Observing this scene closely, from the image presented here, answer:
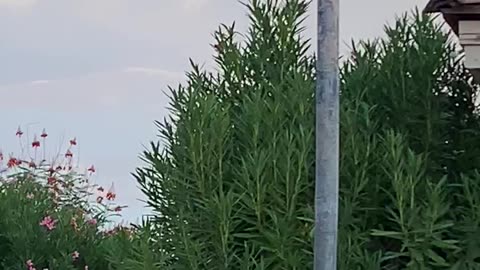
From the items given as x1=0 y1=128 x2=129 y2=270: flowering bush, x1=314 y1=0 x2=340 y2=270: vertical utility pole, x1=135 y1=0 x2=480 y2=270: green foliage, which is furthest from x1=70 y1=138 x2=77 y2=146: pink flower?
x1=314 y1=0 x2=340 y2=270: vertical utility pole

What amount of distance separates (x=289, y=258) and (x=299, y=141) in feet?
1.62

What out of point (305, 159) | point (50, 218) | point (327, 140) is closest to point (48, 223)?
point (50, 218)

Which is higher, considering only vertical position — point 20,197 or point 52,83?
point 52,83

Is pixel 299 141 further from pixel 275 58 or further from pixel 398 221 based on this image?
pixel 275 58

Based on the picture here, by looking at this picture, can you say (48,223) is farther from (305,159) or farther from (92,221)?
(305,159)

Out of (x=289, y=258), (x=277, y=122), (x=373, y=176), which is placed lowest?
(x=289, y=258)

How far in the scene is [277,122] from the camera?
3846 mm

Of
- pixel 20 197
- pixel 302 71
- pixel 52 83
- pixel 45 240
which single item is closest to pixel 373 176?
pixel 302 71

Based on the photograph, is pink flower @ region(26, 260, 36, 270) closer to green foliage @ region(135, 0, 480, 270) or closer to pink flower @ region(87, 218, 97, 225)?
pink flower @ region(87, 218, 97, 225)

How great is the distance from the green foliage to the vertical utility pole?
24.9 inches

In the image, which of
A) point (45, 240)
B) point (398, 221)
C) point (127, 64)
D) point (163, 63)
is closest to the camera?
point (398, 221)

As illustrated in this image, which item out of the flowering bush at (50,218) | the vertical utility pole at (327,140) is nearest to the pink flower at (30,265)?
the flowering bush at (50,218)

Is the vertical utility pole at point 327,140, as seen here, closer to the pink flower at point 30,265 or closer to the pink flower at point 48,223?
the pink flower at point 30,265

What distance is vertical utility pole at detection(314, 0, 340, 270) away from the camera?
2.94 metres
